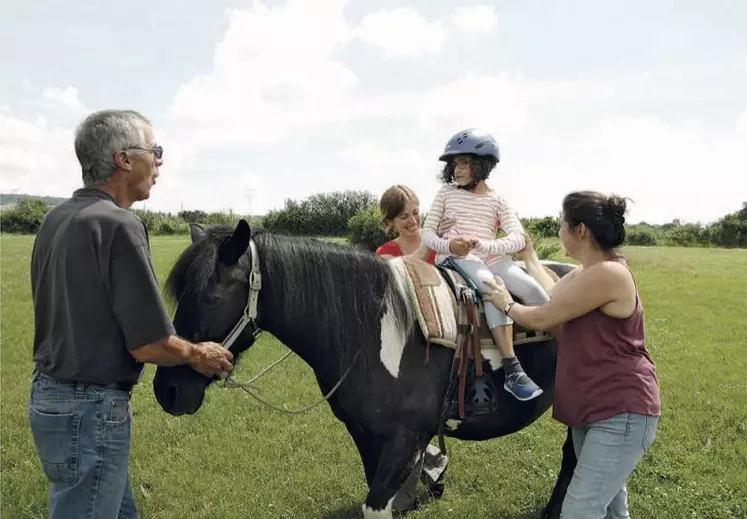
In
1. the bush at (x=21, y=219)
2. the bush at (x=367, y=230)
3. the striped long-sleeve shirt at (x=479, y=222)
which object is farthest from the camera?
the bush at (x=21, y=219)

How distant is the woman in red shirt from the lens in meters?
4.33

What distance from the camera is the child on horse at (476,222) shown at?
10.5ft

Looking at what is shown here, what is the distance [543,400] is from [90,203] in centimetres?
275

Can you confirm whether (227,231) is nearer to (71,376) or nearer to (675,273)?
(71,376)

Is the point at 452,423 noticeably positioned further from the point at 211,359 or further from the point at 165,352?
the point at 165,352

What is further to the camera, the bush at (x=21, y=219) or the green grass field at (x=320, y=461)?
the bush at (x=21, y=219)

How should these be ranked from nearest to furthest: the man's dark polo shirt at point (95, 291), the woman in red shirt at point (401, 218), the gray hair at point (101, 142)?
the man's dark polo shirt at point (95, 291), the gray hair at point (101, 142), the woman in red shirt at point (401, 218)

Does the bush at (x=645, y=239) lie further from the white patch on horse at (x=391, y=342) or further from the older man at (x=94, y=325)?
the older man at (x=94, y=325)

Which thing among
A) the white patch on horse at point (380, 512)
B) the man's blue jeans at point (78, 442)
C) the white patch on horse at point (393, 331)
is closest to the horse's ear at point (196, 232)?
the man's blue jeans at point (78, 442)

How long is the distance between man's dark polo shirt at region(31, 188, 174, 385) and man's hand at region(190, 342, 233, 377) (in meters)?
0.22

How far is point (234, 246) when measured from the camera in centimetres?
→ 262

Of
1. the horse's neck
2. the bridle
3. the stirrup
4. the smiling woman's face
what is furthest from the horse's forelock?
the smiling woman's face

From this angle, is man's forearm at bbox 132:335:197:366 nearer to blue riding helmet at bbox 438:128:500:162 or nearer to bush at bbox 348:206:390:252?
blue riding helmet at bbox 438:128:500:162

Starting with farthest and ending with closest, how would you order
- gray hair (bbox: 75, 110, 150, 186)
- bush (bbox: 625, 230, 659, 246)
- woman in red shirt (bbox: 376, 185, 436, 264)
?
1. bush (bbox: 625, 230, 659, 246)
2. woman in red shirt (bbox: 376, 185, 436, 264)
3. gray hair (bbox: 75, 110, 150, 186)
